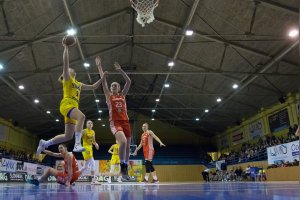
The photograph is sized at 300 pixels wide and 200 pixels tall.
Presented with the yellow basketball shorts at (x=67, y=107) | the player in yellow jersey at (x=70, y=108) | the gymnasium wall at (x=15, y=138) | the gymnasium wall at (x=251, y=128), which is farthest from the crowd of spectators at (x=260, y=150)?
the gymnasium wall at (x=15, y=138)

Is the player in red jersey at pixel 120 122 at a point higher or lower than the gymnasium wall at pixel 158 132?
lower

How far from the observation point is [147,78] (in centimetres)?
2698

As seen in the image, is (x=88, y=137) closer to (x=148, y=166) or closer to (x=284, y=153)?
(x=148, y=166)

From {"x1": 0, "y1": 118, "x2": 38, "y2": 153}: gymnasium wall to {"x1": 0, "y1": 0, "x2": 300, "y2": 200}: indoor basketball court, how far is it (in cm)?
19

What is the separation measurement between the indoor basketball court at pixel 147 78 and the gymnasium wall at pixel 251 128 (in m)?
0.11

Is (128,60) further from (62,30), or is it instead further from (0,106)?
(0,106)

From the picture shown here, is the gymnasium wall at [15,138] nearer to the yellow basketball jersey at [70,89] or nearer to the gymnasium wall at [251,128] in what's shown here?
the gymnasium wall at [251,128]

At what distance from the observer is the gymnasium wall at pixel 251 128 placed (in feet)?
72.5

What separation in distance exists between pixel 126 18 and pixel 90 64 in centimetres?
552

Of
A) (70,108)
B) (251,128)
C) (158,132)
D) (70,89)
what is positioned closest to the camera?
(70,108)

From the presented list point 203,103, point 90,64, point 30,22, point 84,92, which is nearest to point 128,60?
point 90,64

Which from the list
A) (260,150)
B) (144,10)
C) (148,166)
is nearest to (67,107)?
(148,166)

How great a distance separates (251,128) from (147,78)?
11.1 m

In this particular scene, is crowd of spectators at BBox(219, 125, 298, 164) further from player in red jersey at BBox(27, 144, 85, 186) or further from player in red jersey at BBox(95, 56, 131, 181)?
player in red jersey at BBox(95, 56, 131, 181)
